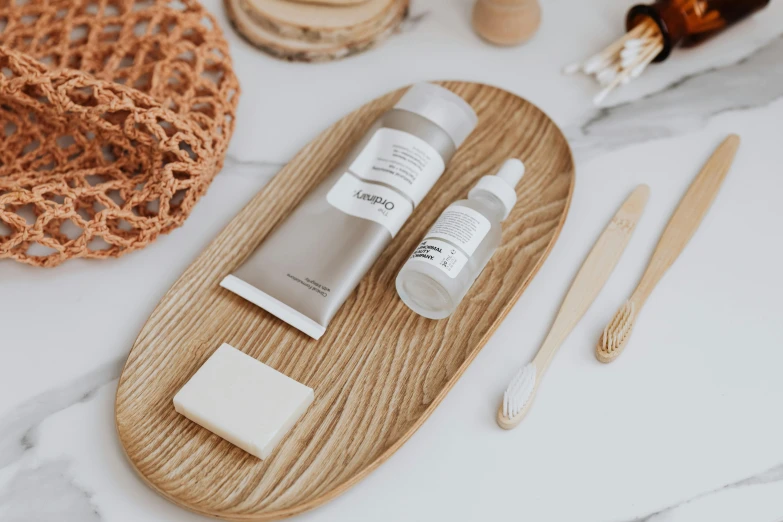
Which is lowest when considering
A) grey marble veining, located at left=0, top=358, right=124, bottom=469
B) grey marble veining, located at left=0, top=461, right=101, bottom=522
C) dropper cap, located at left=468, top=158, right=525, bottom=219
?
grey marble veining, located at left=0, top=461, right=101, bottom=522

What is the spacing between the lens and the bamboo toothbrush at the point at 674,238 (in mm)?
598

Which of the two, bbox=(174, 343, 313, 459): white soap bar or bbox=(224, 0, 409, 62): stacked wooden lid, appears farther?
bbox=(224, 0, 409, 62): stacked wooden lid

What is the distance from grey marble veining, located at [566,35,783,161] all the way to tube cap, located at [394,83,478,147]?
0.43 feet

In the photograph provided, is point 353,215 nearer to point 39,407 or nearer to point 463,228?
point 463,228

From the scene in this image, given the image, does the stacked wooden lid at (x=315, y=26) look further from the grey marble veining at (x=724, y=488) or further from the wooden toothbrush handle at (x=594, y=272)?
the grey marble veining at (x=724, y=488)

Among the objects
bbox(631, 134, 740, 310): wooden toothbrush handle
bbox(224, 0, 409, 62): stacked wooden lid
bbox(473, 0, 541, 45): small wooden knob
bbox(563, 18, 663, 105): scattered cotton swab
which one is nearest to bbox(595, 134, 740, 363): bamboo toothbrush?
bbox(631, 134, 740, 310): wooden toothbrush handle

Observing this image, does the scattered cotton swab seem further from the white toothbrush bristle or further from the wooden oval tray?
the white toothbrush bristle

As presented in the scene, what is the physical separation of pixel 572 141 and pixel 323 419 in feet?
1.25

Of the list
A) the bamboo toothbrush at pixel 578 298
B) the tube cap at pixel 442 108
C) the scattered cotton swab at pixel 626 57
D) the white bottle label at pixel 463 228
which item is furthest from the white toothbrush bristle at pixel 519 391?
the scattered cotton swab at pixel 626 57

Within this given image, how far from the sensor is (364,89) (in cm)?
78

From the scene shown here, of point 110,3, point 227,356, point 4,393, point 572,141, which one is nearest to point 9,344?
point 4,393

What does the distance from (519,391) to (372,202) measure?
0.20 m

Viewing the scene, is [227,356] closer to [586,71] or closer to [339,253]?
[339,253]

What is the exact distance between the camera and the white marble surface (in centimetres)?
54
